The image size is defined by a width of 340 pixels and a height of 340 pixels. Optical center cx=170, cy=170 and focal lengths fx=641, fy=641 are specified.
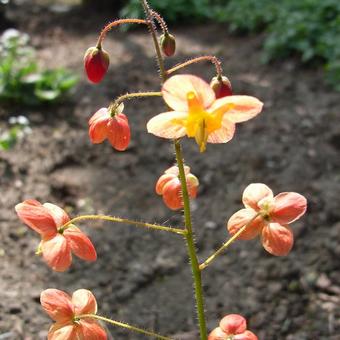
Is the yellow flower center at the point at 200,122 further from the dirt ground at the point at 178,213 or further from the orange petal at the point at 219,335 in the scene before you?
the dirt ground at the point at 178,213

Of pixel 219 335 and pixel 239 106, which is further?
pixel 219 335

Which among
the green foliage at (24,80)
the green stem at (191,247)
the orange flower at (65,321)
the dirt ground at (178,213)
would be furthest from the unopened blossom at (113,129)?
the green foliage at (24,80)

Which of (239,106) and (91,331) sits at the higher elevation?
(239,106)

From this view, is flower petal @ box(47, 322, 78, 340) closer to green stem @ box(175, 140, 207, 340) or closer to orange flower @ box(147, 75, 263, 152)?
green stem @ box(175, 140, 207, 340)

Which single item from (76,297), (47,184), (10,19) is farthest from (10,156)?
(10,19)

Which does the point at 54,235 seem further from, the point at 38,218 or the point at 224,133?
the point at 224,133

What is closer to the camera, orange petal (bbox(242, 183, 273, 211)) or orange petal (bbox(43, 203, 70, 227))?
orange petal (bbox(43, 203, 70, 227))

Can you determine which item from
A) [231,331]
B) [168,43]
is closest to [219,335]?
[231,331]

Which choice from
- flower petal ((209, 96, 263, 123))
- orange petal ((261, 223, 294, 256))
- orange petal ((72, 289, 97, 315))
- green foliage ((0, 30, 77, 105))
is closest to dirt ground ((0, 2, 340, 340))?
green foliage ((0, 30, 77, 105))
